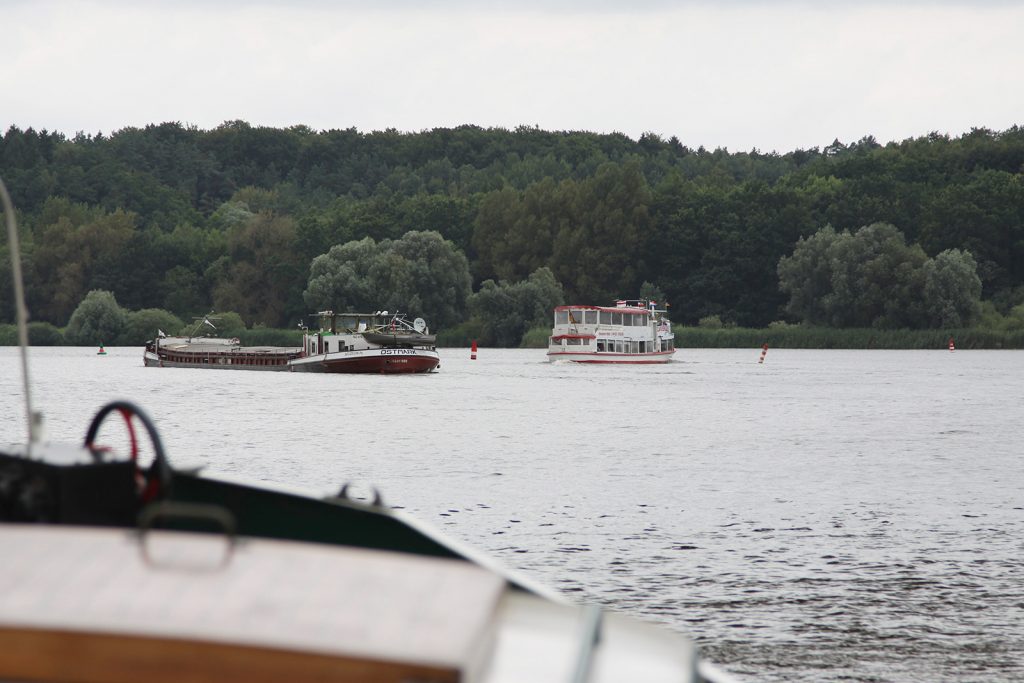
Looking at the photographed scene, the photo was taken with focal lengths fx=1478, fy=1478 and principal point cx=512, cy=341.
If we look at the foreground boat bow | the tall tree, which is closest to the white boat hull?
the tall tree

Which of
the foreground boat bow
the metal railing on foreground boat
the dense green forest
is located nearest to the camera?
the foreground boat bow

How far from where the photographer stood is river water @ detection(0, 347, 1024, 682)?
1292cm

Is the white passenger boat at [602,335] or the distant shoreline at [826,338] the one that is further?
the distant shoreline at [826,338]

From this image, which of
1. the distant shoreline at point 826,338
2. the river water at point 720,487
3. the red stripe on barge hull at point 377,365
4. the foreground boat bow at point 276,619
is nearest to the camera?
the foreground boat bow at point 276,619

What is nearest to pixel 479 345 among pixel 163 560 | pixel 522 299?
pixel 522 299

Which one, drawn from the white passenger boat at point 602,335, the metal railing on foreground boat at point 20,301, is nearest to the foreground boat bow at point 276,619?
the metal railing on foreground boat at point 20,301

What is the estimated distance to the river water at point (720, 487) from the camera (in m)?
Answer: 12.9

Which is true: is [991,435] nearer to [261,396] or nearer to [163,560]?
[261,396]

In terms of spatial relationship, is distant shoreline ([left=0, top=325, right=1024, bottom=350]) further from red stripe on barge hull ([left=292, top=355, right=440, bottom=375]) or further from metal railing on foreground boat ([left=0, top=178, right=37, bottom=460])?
metal railing on foreground boat ([left=0, top=178, right=37, bottom=460])

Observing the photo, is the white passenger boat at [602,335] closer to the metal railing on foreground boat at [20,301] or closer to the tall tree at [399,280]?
the tall tree at [399,280]

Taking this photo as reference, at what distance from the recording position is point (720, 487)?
2584 cm

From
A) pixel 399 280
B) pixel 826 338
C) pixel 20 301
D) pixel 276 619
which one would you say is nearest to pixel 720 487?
pixel 20 301

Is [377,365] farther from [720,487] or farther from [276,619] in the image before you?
[276,619]

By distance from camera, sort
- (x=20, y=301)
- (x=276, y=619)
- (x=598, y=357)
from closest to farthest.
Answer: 1. (x=276, y=619)
2. (x=20, y=301)
3. (x=598, y=357)
